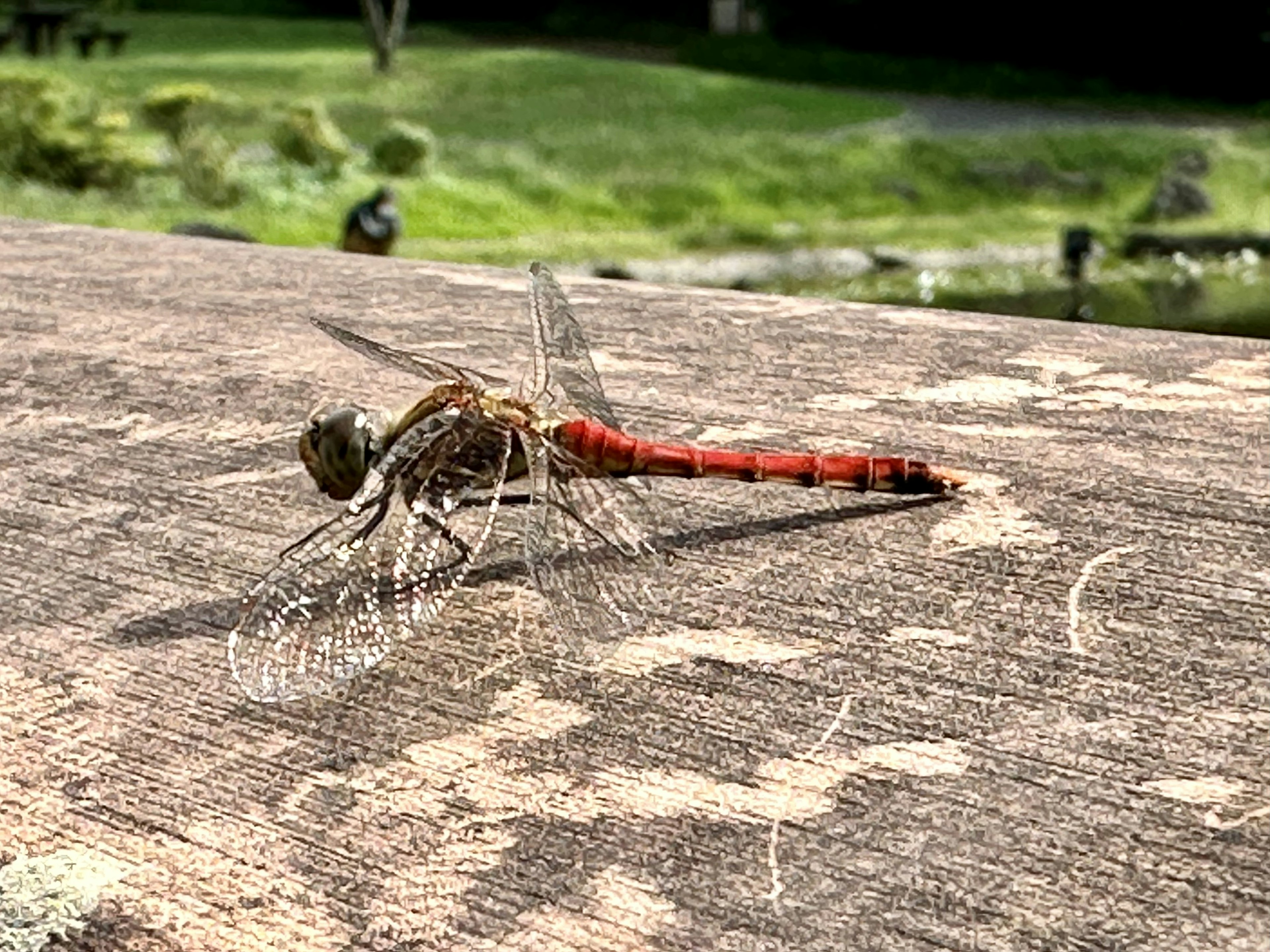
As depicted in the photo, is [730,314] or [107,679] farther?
[730,314]

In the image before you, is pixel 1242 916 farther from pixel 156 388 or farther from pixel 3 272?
pixel 3 272

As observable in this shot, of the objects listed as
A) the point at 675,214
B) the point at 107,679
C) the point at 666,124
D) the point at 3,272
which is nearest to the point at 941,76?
the point at 666,124

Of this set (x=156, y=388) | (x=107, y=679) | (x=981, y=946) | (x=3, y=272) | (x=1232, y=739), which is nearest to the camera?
(x=981, y=946)

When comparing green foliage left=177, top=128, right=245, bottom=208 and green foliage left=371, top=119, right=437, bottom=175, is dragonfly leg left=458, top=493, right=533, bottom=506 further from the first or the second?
green foliage left=371, top=119, right=437, bottom=175

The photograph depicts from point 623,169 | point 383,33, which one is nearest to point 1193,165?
point 623,169

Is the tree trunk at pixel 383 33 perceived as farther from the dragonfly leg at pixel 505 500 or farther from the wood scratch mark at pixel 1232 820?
the wood scratch mark at pixel 1232 820

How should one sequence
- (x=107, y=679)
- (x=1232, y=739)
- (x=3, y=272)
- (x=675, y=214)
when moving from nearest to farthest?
(x=1232, y=739)
(x=107, y=679)
(x=3, y=272)
(x=675, y=214)

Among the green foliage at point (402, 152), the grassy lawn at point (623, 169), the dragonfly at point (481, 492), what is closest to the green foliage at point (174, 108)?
the grassy lawn at point (623, 169)
